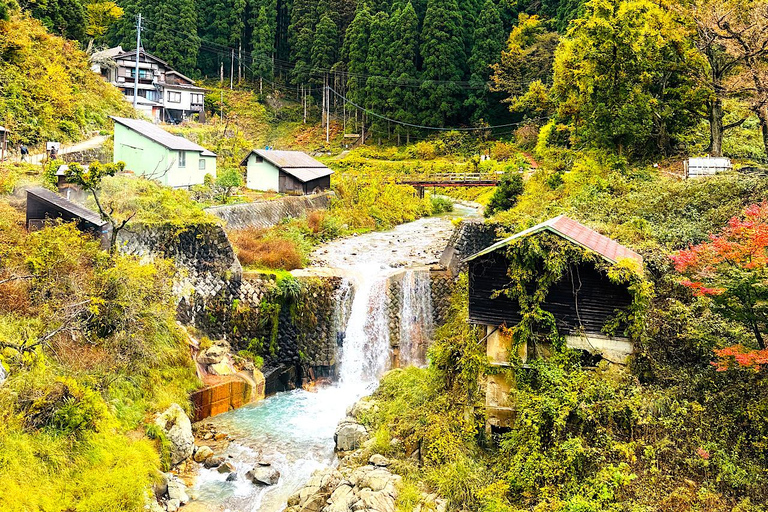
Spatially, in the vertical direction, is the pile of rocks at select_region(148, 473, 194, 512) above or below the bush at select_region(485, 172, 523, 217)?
below

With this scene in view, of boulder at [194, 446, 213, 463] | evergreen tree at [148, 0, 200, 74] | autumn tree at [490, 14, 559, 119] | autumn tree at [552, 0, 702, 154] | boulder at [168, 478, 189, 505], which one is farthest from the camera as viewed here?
evergreen tree at [148, 0, 200, 74]

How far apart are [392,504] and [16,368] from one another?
7.64m

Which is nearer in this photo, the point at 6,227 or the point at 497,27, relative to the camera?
the point at 6,227

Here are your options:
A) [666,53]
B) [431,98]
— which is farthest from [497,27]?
[666,53]

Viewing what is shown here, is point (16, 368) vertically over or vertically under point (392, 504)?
over

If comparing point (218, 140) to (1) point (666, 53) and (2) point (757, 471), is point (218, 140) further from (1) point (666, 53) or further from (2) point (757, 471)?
(2) point (757, 471)

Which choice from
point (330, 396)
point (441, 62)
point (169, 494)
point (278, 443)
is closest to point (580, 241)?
point (278, 443)

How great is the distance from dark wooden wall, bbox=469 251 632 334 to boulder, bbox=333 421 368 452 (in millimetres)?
4155

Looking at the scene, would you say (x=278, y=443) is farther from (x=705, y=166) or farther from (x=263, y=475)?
(x=705, y=166)

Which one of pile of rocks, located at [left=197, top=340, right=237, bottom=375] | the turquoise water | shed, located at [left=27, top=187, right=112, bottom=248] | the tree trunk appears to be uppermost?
the tree trunk

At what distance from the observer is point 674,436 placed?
893cm

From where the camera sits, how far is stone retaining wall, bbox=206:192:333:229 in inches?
930

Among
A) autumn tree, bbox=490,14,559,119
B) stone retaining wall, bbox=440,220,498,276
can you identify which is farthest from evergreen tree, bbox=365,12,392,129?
stone retaining wall, bbox=440,220,498,276

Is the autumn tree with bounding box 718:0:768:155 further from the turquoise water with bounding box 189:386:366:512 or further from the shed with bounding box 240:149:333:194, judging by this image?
the shed with bounding box 240:149:333:194
